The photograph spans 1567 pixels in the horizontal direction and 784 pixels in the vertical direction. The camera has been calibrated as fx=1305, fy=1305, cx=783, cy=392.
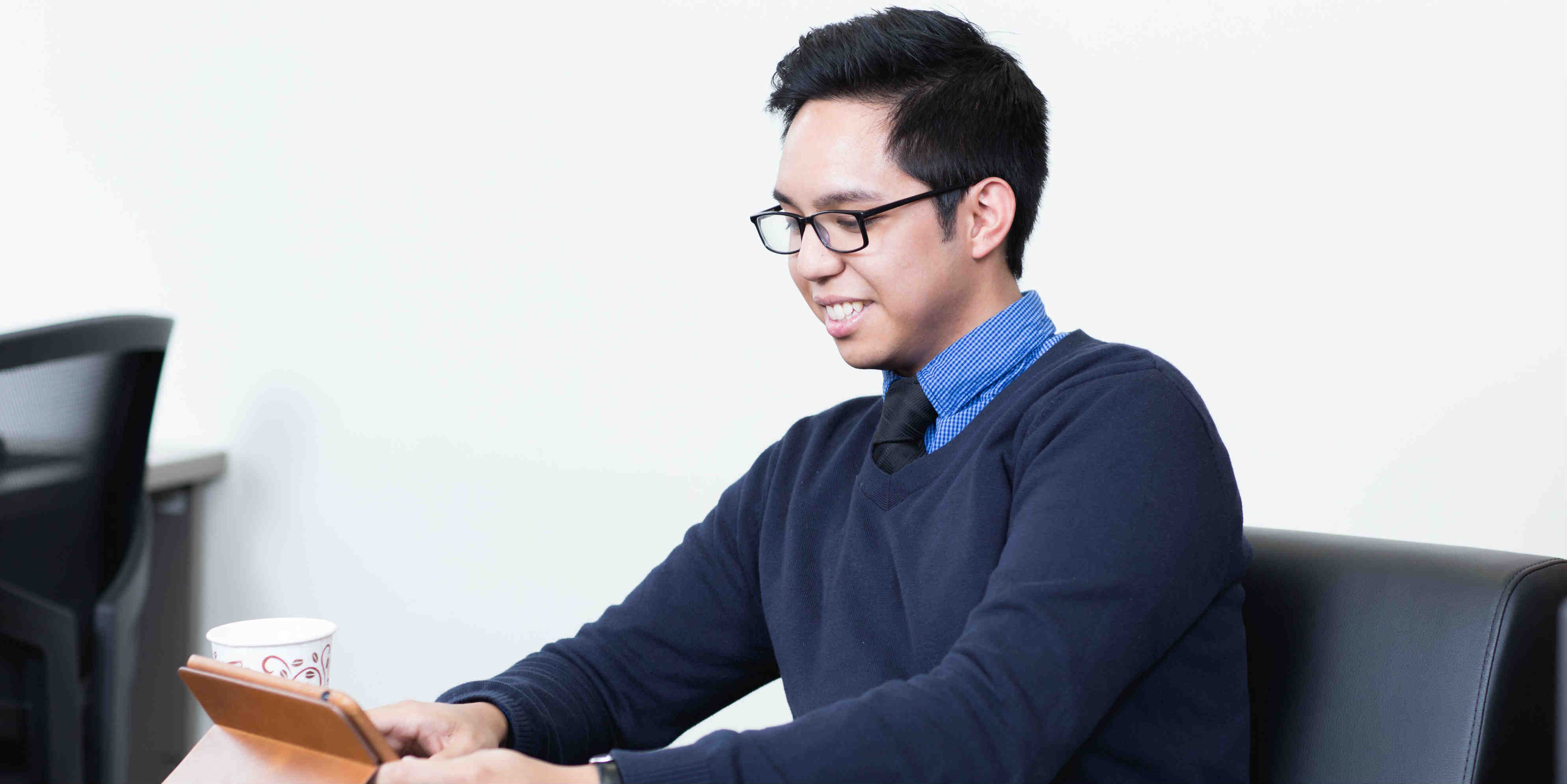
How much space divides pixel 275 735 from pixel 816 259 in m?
0.56

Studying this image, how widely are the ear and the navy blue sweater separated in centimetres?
11

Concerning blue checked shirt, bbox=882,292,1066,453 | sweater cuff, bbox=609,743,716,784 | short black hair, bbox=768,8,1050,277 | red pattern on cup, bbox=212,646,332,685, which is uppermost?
short black hair, bbox=768,8,1050,277

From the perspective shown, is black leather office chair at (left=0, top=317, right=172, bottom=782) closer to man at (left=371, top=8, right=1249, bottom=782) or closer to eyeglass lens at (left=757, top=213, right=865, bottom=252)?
man at (left=371, top=8, right=1249, bottom=782)

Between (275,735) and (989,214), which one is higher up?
(989,214)

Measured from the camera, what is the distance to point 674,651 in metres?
1.23

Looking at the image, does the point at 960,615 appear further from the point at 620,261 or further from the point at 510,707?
the point at 620,261

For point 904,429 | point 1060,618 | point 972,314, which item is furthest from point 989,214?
point 1060,618

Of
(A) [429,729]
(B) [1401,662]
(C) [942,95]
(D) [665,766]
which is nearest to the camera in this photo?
(D) [665,766]

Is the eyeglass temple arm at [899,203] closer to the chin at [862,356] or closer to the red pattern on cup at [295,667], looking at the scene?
the chin at [862,356]

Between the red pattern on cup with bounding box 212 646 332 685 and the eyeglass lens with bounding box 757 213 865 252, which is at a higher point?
the eyeglass lens with bounding box 757 213 865 252

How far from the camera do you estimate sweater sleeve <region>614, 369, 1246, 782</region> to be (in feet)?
2.60

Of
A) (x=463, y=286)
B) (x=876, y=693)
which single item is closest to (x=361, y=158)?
(x=463, y=286)

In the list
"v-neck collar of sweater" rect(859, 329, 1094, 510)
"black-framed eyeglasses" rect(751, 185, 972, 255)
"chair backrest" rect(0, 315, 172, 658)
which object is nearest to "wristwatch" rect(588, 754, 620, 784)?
"v-neck collar of sweater" rect(859, 329, 1094, 510)

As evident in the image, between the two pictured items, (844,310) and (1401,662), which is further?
(844,310)
